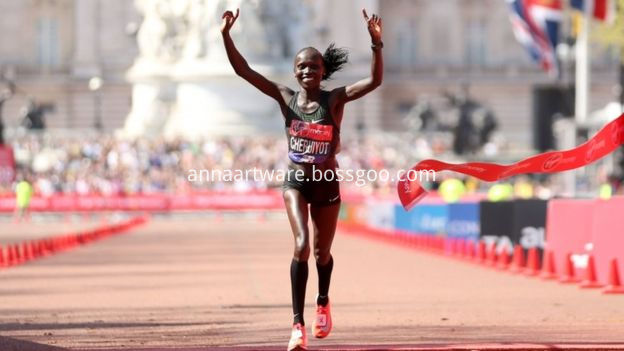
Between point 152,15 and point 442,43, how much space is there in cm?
3986

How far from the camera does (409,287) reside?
89.8 ft

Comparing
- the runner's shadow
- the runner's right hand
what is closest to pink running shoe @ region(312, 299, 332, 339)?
the runner's shadow

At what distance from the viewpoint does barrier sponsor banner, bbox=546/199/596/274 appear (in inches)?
1047

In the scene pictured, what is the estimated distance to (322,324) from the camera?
645 inches

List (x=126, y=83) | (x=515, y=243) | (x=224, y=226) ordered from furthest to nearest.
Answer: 1. (x=126, y=83)
2. (x=224, y=226)
3. (x=515, y=243)

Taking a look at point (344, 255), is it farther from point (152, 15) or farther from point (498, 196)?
point (152, 15)

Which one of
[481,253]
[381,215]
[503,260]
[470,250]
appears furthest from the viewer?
[381,215]

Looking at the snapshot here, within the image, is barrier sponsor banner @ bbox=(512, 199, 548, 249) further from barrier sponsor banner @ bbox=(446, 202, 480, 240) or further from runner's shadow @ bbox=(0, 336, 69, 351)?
runner's shadow @ bbox=(0, 336, 69, 351)

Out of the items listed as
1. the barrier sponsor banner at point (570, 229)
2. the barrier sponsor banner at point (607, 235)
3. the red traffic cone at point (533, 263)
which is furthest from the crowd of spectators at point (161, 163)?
the barrier sponsor banner at point (607, 235)

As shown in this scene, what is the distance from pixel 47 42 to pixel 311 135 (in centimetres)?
10124

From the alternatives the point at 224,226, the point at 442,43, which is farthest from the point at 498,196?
the point at 442,43

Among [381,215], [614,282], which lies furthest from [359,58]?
[614,282]

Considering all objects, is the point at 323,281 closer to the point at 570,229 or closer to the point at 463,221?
the point at 570,229

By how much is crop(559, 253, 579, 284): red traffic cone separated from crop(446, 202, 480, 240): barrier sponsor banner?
26.6ft
